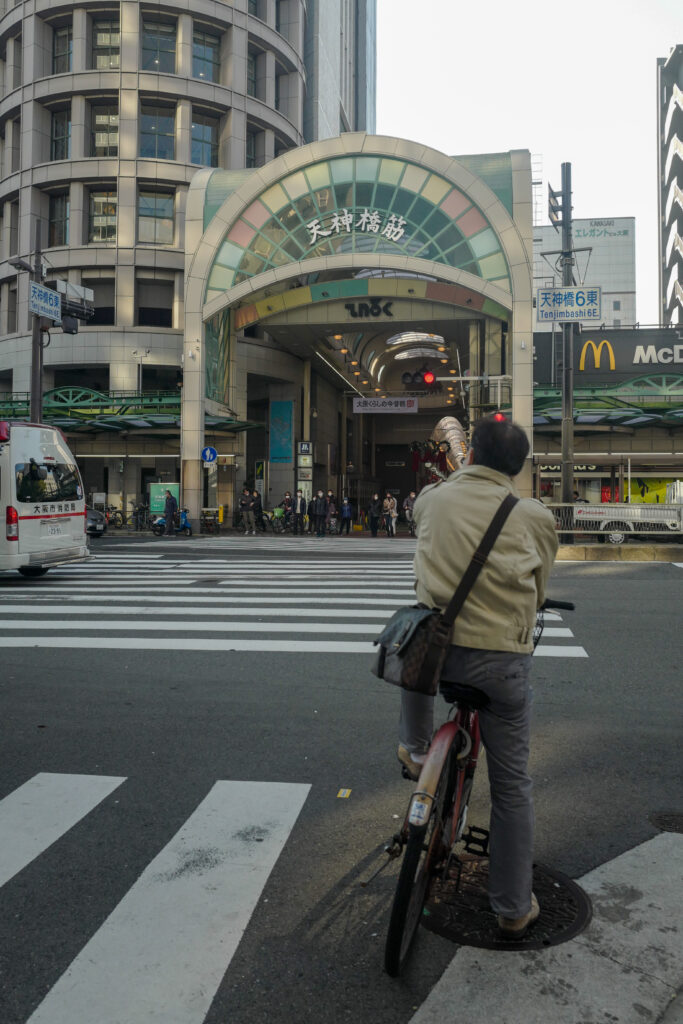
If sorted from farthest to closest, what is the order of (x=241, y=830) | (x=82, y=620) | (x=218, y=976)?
(x=82, y=620), (x=241, y=830), (x=218, y=976)

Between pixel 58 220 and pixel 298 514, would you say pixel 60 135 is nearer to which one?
pixel 58 220

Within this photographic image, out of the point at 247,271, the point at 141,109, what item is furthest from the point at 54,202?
the point at 247,271

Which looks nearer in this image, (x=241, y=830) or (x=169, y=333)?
(x=241, y=830)

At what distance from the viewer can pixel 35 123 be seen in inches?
1556

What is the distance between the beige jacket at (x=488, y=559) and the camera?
2.82m

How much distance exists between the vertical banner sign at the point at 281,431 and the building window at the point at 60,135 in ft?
56.7

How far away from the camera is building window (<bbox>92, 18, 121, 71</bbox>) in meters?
39.4

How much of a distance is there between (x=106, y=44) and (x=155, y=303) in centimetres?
1354

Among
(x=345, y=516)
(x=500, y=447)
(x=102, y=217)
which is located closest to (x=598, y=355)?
(x=345, y=516)

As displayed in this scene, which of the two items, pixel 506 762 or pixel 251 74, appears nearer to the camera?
pixel 506 762

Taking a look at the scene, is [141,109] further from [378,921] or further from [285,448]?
[378,921]

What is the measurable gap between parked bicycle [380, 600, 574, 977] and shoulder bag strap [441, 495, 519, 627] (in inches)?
11.7

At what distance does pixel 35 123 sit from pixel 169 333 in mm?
13225

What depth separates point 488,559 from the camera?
2805 millimetres
